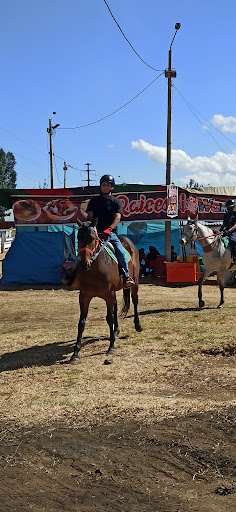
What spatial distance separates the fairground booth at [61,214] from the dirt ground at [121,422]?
1019 cm

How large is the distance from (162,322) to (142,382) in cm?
455

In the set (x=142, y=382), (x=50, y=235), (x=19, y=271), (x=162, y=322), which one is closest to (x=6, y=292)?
(x=19, y=271)

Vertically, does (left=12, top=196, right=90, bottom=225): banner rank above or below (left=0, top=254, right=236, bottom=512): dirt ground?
above

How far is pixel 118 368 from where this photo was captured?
24.7ft

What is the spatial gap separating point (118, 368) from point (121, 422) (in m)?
2.25

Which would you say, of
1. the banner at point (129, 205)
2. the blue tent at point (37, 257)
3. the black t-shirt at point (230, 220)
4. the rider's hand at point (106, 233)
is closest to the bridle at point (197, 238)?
the black t-shirt at point (230, 220)

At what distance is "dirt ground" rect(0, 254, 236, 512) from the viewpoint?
12.6ft

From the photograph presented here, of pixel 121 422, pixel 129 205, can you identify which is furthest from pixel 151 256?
pixel 121 422

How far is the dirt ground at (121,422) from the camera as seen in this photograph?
3852 millimetres

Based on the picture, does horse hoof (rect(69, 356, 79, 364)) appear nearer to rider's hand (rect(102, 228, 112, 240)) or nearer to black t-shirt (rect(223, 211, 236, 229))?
rider's hand (rect(102, 228, 112, 240))

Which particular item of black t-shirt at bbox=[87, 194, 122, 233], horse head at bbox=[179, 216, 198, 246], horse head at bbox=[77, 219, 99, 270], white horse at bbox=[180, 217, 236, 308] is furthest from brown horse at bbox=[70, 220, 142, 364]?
white horse at bbox=[180, 217, 236, 308]

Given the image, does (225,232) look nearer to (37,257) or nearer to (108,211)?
(108,211)

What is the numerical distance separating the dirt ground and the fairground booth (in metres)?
10.2

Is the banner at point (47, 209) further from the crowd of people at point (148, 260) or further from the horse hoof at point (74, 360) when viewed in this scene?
the horse hoof at point (74, 360)
